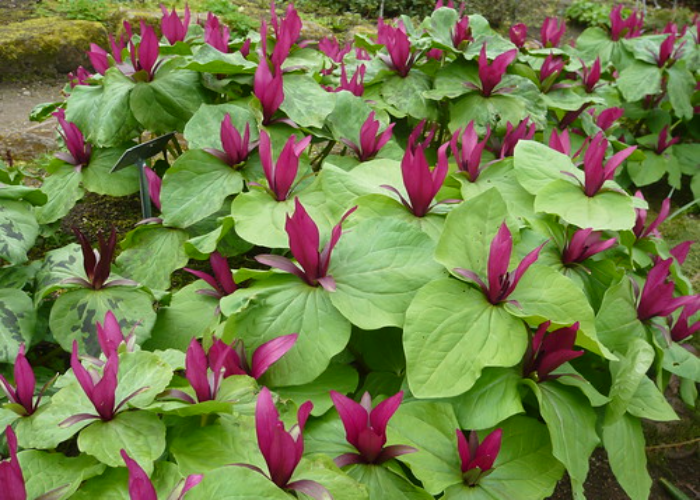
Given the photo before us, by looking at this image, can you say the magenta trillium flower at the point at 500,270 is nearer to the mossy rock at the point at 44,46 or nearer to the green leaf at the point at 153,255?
the green leaf at the point at 153,255

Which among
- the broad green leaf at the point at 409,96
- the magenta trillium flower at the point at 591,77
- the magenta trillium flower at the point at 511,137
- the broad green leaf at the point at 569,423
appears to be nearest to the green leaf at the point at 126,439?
the broad green leaf at the point at 569,423

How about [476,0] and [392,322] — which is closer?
[392,322]

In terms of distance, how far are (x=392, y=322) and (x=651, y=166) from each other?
9.27ft

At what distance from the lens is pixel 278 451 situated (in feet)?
3.57

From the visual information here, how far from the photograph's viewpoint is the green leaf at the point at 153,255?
1949 millimetres

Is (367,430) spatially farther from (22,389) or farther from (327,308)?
(22,389)

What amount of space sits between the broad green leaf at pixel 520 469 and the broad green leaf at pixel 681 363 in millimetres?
519

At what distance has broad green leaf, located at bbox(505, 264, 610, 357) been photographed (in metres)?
1.44

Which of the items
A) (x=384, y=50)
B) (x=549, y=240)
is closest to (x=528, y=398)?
(x=549, y=240)

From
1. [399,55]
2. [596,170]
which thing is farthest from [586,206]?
[399,55]

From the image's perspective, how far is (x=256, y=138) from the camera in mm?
2084

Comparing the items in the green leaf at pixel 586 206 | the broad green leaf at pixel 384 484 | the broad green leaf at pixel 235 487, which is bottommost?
the broad green leaf at pixel 384 484

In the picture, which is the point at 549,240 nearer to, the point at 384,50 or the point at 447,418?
the point at 447,418

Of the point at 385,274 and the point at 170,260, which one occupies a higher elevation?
the point at 385,274
